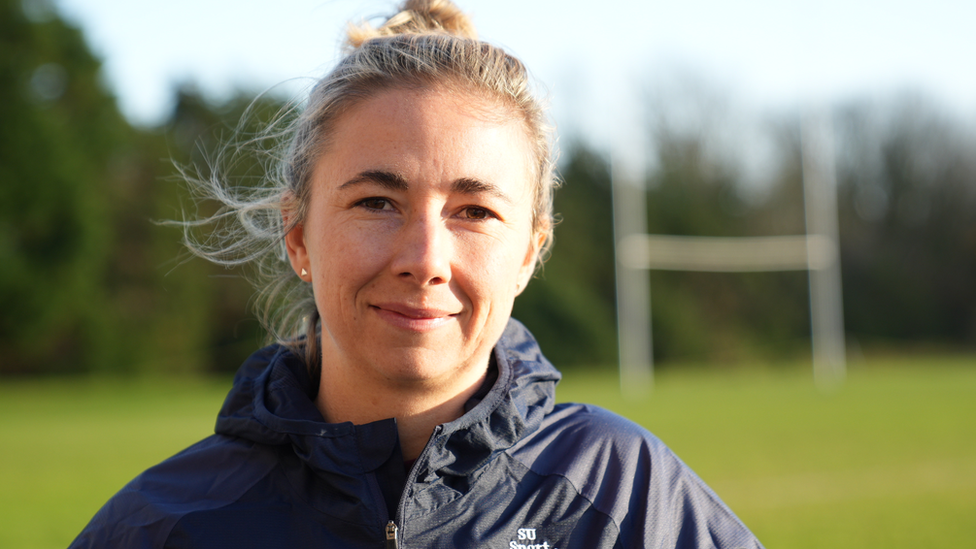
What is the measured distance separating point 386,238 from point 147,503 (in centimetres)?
58

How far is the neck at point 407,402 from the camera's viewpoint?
1412 mm

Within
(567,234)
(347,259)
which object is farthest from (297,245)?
(567,234)

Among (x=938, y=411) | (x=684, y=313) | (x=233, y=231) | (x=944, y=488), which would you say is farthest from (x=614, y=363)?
(x=233, y=231)

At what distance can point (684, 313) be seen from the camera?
20.7 metres

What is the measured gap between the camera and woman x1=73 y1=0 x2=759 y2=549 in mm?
1317

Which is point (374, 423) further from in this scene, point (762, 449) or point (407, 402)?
point (762, 449)

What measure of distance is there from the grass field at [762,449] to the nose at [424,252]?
12.3ft

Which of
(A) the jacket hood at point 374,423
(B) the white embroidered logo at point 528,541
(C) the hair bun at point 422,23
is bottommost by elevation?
(B) the white embroidered logo at point 528,541

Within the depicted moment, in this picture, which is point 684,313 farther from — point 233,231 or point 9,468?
point 233,231

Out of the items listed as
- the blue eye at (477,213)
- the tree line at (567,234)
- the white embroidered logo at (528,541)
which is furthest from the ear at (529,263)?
the tree line at (567,234)

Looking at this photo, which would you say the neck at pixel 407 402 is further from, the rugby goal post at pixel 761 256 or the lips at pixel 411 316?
the rugby goal post at pixel 761 256

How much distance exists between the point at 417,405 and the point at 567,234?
63.6 feet

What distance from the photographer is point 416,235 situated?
131cm

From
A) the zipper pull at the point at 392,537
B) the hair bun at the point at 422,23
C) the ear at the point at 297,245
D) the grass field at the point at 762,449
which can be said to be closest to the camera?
the zipper pull at the point at 392,537
